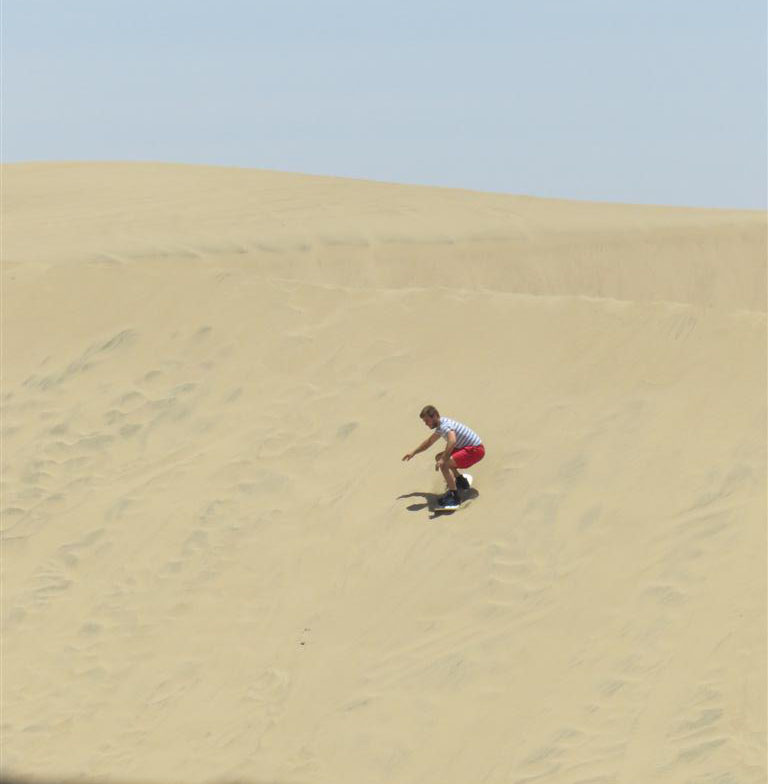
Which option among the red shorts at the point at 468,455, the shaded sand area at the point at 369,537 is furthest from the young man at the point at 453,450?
the shaded sand area at the point at 369,537

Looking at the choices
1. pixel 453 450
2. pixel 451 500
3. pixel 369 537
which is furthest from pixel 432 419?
pixel 369 537

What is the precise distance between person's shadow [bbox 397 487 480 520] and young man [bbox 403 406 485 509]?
38mm

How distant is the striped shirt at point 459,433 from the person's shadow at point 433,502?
0.39 metres

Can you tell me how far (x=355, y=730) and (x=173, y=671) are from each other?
1934 mm

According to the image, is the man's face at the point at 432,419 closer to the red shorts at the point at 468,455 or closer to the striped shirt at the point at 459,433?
the striped shirt at the point at 459,433

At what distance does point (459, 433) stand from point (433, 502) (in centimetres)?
65

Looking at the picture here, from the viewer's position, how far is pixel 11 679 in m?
11.2

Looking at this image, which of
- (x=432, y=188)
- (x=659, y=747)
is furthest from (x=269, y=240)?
(x=659, y=747)

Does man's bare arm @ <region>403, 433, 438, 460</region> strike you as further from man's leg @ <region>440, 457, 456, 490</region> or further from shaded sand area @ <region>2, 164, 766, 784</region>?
shaded sand area @ <region>2, 164, 766, 784</region>

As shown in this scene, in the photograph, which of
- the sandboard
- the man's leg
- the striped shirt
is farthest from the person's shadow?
the striped shirt

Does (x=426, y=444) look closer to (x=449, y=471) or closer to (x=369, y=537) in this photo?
(x=449, y=471)

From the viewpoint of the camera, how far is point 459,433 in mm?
11281

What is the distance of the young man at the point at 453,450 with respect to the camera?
1112 centimetres

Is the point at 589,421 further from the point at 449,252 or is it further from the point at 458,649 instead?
the point at 449,252
